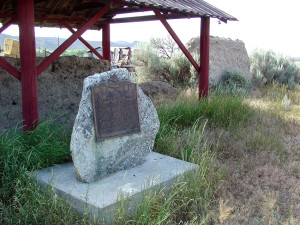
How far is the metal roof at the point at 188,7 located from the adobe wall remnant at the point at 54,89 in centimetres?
205

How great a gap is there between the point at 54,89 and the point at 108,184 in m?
3.44

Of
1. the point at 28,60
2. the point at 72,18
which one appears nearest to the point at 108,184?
the point at 28,60

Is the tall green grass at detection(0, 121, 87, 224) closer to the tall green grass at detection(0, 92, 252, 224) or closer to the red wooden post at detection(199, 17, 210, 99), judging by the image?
the tall green grass at detection(0, 92, 252, 224)

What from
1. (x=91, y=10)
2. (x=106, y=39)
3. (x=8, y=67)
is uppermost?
(x=91, y=10)

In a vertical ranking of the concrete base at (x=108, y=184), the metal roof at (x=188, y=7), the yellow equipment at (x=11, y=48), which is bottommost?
the concrete base at (x=108, y=184)

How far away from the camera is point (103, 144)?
409 centimetres

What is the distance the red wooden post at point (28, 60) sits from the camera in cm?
491

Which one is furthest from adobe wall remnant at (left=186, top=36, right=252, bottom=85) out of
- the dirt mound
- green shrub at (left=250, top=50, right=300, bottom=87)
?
the dirt mound

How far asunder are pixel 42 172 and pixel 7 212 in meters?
0.77

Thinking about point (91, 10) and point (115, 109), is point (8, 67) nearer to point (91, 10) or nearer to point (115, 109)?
point (115, 109)

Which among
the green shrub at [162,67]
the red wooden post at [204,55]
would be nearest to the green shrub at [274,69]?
the green shrub at [162,67]

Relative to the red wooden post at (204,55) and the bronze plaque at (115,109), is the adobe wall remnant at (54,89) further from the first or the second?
the red wooden post at (204,55)

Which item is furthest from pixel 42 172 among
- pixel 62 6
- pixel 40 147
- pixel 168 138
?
pixel 62 6

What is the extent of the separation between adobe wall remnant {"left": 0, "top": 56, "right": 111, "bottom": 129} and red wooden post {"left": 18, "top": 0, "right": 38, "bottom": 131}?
87cm
